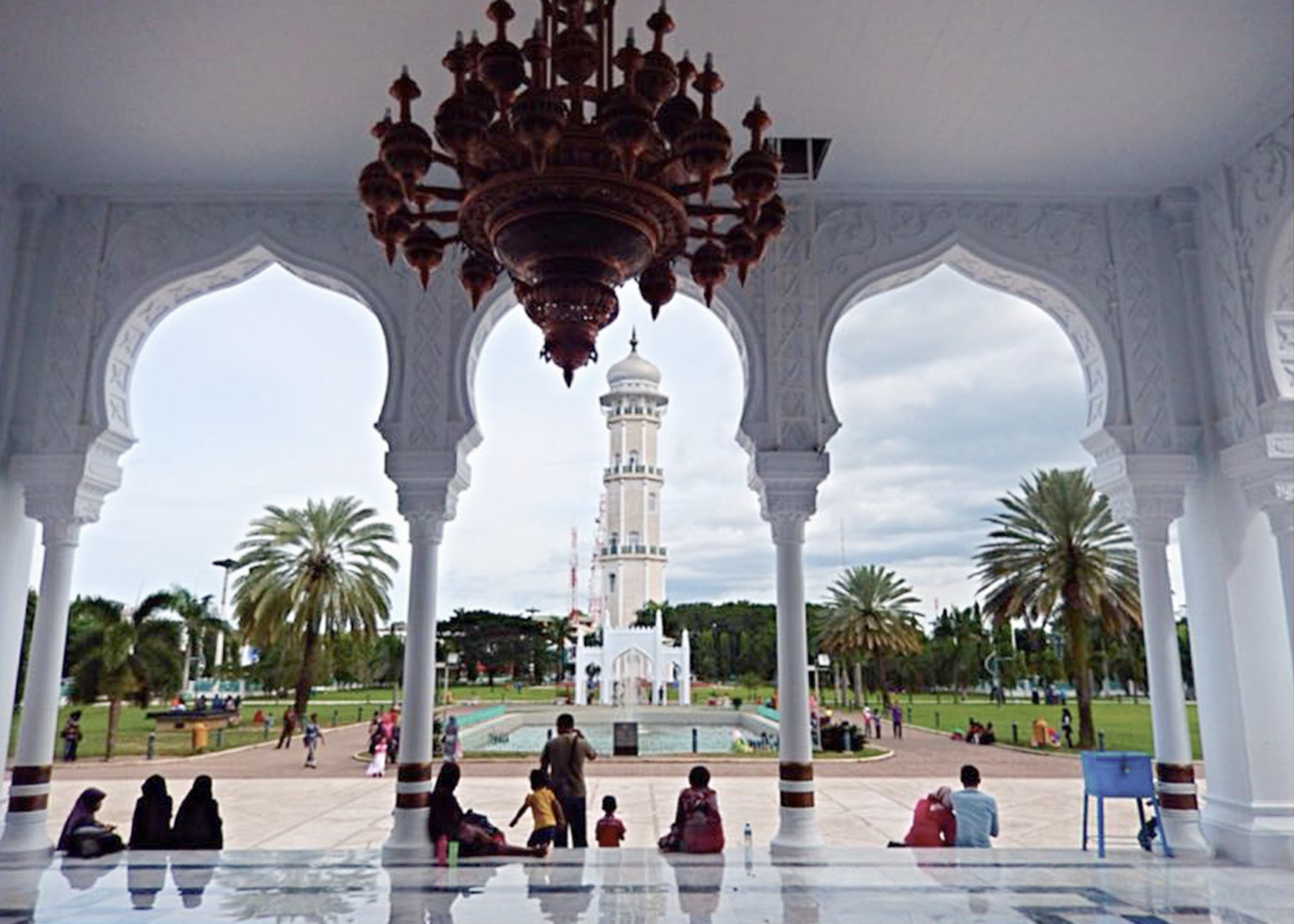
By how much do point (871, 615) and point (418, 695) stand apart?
17.7 metres

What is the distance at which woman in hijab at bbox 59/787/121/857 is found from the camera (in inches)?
217

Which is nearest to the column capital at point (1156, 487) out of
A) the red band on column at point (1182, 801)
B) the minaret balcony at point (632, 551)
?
the red band on column at point (1182, 801)

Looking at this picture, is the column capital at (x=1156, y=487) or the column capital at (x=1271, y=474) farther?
the column capital at (x=1156, y=487)

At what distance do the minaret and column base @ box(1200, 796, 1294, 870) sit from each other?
33705 mm

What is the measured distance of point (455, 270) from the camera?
254 inches

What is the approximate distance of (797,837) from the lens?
5.63 m

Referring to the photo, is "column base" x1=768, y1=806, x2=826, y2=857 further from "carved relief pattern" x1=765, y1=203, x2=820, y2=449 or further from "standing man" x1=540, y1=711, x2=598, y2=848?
"carved relief pattern" x1=765, y1=203, x2=820, y2=449

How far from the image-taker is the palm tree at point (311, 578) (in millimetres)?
16750

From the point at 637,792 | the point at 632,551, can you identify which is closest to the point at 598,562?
the point at 632,551

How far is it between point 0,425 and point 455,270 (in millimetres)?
3194

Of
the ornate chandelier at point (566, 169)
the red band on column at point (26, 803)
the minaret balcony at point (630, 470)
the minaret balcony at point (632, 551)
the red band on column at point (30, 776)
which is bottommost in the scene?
the red band on column at point (26, 803)

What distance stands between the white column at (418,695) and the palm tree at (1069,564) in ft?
41.7

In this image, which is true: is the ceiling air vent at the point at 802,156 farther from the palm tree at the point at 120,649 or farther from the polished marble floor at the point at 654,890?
the palm tree at the point at 120,649

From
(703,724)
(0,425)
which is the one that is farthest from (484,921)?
(703,724)
